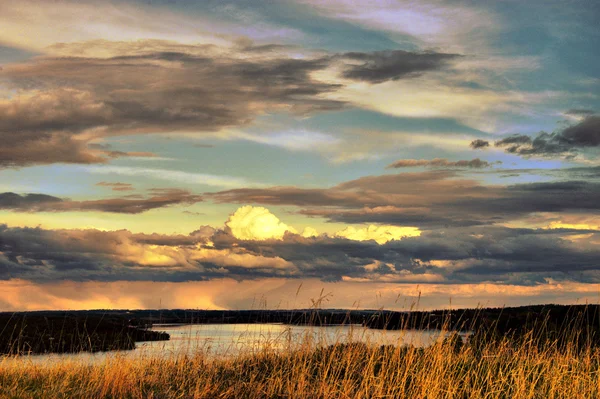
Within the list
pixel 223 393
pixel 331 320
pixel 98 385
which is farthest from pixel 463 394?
pixel 98 385

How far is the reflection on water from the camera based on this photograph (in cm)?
1641

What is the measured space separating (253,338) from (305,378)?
340cm

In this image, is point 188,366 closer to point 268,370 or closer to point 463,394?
point 268,370

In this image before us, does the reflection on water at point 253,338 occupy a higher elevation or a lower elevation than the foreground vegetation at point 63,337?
higher

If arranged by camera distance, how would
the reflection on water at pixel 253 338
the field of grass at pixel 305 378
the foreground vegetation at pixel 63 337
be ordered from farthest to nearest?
the foreground vegetation at pixel 63 337, the reflection on water at pixel 253 338, the field of grass at pixel 305 378

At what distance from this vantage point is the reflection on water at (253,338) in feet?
53.8

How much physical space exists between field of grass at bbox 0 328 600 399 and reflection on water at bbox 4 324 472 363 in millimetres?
233

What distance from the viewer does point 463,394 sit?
47.0 ft

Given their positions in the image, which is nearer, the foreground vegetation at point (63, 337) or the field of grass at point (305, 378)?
the field of grass at point (305, 378)

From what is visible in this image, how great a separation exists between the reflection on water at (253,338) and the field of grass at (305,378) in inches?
9.2

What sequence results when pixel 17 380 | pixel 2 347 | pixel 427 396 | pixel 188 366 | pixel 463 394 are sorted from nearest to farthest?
pixel 427 396 < pixel 463 394 < pixel 17 380 < pixel 188 366 < pixel 2 347

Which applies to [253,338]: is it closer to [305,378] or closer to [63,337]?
[305,378]

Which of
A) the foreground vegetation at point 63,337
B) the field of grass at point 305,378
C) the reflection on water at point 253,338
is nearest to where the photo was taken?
the field of grass at point 305,378

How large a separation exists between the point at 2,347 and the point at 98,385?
52.4 metres
